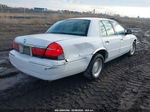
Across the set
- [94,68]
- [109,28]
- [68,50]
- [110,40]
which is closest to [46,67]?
[68,50]

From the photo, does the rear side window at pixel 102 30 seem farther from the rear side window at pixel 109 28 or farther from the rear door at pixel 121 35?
the rear door at pixel 121 35

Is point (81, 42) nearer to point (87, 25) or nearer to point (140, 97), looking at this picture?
point (87, 25)

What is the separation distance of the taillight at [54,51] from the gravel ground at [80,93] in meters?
0.95

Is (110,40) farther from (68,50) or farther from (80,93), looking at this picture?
(80,93)

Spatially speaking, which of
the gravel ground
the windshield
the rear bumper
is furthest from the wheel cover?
the windshield

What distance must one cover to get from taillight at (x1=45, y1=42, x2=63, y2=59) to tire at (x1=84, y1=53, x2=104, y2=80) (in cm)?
115

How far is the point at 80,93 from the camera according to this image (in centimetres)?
353

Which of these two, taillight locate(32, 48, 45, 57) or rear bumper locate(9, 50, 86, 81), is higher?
taillight locate(32, 48, 45, 57)

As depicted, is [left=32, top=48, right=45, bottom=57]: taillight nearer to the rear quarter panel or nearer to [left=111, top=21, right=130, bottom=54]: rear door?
the rear quarter panel

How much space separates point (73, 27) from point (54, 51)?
1443 millimetres

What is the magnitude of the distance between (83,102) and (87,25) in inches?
80.7

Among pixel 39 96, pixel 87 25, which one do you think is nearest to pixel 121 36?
pixel 87 25

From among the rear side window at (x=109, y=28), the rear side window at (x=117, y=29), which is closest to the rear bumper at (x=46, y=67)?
the rear side window at (x=109, y=28)

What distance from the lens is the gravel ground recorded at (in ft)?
9.93
